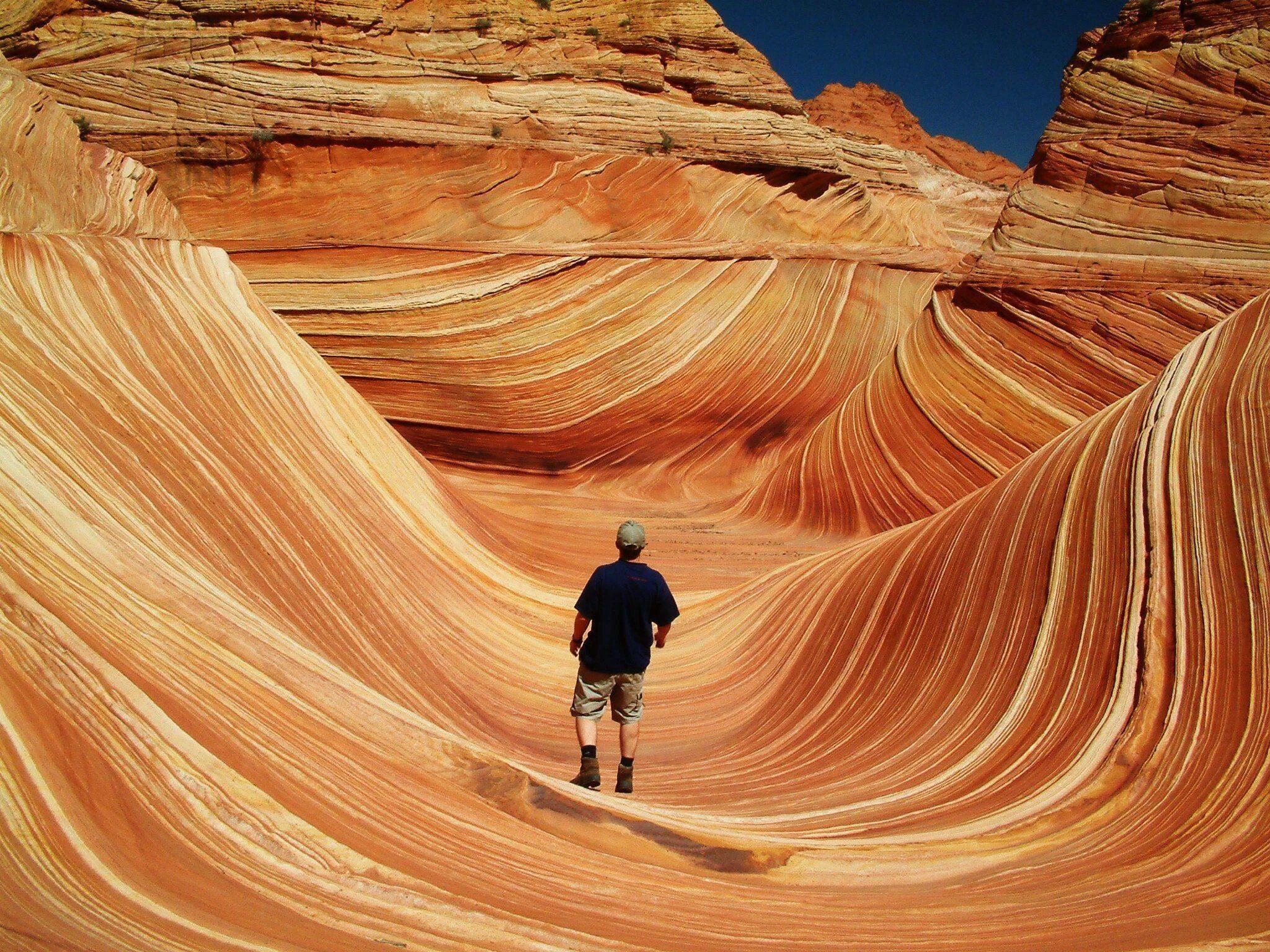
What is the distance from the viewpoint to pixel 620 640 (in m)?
3.97

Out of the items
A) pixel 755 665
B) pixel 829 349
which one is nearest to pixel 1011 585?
pixel 755 665

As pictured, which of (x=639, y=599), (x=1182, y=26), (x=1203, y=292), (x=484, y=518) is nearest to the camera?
(x=639, y=599)

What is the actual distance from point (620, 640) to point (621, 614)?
0.11 meters

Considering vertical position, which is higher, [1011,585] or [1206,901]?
[1011,585]

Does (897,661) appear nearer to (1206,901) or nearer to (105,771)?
(1206,901)

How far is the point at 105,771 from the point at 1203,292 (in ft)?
29.6

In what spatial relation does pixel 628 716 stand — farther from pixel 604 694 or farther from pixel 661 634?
pixel 661 634

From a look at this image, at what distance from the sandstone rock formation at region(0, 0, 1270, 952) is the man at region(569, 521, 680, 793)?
289mm

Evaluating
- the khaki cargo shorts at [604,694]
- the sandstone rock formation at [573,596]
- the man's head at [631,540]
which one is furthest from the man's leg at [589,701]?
the man's head at [631,540]

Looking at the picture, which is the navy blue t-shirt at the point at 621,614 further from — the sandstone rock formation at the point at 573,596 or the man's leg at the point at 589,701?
the sandstone rock formation at the point at 573,596

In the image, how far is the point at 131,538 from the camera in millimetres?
3531

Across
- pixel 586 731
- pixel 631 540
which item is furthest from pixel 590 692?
pixel 631 540

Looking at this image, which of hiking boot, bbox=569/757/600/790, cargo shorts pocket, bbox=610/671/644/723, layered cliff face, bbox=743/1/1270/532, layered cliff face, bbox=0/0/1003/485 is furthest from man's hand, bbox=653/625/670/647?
layered cliff face, bbox=0/0/1003/485

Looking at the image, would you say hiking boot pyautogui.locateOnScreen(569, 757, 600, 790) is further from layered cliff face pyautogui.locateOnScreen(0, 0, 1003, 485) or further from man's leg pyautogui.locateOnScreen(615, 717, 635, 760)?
layered cliff face pyautogui.locateOnScreen(0, 0, 1003, 485)
